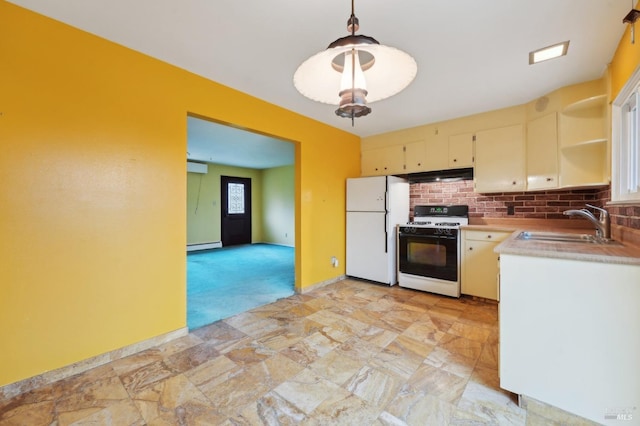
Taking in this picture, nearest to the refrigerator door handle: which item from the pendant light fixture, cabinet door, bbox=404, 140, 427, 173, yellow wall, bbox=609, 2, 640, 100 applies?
cabinet door, bbox=404, 140, 427, 173

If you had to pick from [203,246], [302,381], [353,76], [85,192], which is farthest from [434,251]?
[203,246]

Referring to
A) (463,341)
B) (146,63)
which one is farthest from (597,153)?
(146,63)

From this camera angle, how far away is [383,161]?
417 cm

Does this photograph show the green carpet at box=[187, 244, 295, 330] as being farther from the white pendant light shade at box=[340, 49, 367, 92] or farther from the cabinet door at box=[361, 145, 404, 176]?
the white pendant light shade at box=[340, 49, 367, 92]

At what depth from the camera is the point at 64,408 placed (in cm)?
147

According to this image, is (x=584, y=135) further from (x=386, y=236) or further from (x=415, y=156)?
(x=386, y=236)

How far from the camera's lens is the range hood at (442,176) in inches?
136

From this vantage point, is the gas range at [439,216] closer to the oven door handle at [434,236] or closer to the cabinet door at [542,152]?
the oven door handle at [434,236]

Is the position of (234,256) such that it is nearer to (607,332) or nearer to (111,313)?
(111,313)

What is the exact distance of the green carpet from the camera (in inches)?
114

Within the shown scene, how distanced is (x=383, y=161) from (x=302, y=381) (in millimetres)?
3324

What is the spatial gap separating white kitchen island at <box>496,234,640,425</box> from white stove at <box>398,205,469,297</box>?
5.52 feet

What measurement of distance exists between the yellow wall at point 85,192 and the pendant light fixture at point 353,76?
1580 mm

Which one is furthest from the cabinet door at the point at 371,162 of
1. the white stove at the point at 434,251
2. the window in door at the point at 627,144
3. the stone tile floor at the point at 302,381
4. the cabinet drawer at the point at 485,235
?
the window in door at the point at 627,144
